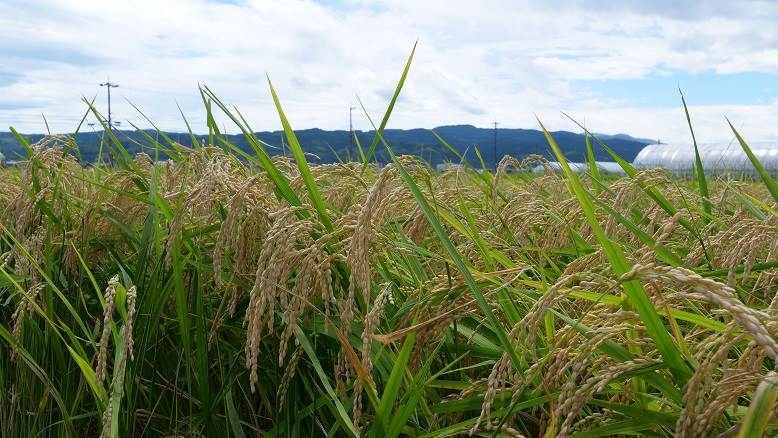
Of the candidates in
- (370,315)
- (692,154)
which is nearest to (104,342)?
(370,315)

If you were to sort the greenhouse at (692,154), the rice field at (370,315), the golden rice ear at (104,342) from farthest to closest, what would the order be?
the greenhouse at (692,154) < the golden rice ear at (104,342) < the rice field at (370,315)

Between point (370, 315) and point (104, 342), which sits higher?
point (370, 315)

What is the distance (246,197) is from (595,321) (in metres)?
0.99

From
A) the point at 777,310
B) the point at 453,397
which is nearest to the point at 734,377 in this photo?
the point at 777,310

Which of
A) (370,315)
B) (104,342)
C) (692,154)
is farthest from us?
(692,154)

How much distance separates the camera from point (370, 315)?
62.5 inches

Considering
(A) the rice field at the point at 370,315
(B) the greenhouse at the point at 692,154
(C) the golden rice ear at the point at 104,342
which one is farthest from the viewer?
(B) the greenhouse at the point at 692,154

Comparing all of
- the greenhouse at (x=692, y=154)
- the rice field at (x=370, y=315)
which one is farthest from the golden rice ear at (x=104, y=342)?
the greenhouse at (x=692, y=154)

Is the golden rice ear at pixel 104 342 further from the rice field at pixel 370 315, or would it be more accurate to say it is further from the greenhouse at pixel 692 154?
the greenhouse at pixel 692 154

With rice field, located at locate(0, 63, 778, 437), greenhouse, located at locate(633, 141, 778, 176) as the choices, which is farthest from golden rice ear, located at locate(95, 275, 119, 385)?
greenhouse, located at locate(633, 141, 778, 176)

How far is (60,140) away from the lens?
321 cm

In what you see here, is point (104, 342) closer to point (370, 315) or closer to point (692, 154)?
point (370, 315)

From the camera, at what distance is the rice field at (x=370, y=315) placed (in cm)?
157

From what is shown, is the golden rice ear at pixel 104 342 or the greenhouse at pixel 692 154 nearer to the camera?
the golden rice ear at pixel 104 342
